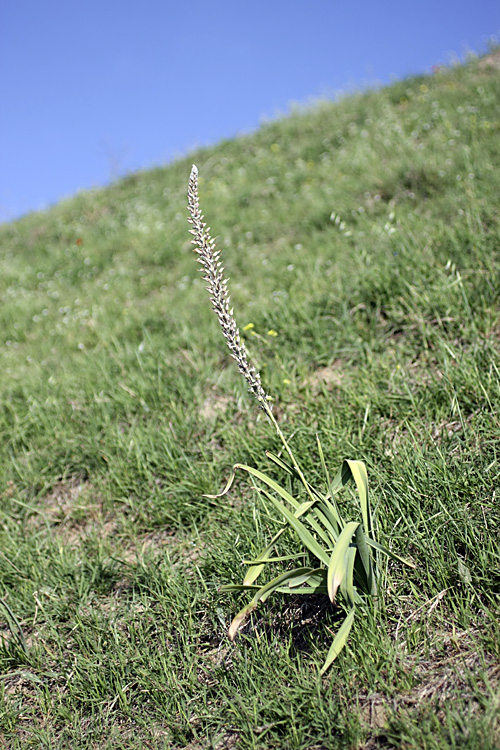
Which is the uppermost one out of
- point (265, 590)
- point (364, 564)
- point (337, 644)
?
point (265, 590)

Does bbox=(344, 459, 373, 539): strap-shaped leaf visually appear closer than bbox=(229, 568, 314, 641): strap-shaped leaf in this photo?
No

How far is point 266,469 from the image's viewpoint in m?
2.80

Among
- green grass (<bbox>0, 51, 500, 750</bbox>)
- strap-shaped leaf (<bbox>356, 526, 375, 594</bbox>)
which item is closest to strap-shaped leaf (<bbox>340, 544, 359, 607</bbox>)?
strap-shaped leaf (<bbox>356, 526, 375, 594</bbox>)

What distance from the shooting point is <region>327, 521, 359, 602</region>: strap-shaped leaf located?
165 centimetres

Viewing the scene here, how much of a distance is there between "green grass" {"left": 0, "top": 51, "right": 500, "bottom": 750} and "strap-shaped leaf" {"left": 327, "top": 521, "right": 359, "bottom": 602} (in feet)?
1.02

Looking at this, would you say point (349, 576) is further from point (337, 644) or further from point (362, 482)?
point (362, 482)

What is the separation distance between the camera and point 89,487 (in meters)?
3.26

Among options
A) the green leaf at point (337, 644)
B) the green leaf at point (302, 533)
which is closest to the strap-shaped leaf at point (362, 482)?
the green leaf at point (302, 533)

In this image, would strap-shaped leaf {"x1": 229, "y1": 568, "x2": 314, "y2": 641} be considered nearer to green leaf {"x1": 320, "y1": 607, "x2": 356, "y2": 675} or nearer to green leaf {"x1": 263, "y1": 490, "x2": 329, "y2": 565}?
green leaf {"x1": 263, "y1": 490, "x2": 329, "y2": 565}

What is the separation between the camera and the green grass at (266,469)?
1.79 m

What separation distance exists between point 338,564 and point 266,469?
1.15m

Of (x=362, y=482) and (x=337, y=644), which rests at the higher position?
(x=362, y=482)

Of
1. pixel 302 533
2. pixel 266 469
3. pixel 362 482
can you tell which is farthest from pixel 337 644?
pixel 266 469

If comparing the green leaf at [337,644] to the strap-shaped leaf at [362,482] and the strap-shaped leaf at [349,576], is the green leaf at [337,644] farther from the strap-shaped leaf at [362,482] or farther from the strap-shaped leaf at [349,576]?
the strap-shaped leaf at [362,482]
